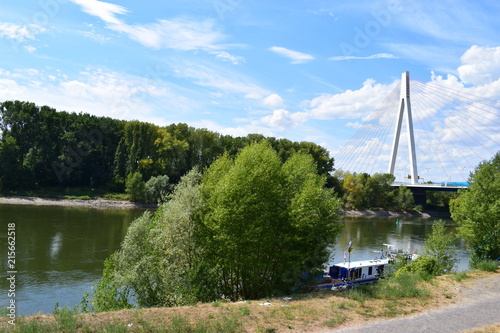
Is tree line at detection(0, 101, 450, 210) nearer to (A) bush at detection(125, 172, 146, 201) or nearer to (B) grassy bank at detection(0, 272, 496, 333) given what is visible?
(A) bush at detection(125, 172, 146, 201)

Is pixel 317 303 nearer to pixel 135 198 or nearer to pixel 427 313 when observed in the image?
pixel 427 313

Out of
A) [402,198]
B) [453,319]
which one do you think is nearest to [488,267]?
[453,319]

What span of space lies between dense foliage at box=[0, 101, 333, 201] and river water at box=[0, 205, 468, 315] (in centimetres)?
1350

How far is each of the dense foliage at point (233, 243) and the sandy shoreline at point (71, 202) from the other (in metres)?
52.8

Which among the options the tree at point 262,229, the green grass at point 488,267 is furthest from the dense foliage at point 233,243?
the green grass at point 488,267

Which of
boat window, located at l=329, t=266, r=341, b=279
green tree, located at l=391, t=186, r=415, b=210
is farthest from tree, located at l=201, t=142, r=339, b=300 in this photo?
green tree, located at l=391, t=186, r=415, b=210

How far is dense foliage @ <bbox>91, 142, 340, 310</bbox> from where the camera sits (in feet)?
59.0

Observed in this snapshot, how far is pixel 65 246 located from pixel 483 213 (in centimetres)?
3438

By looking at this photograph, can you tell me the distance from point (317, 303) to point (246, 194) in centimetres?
624

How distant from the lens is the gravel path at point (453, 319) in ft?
36.8

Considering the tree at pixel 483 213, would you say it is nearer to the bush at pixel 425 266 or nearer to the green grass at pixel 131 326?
the bush at pixel 425 266

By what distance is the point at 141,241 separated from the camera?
66.5 feet

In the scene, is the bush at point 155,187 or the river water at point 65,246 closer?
the river water at point 65,246

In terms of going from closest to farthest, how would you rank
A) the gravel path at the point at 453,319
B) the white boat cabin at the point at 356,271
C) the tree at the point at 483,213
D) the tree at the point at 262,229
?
the gravel path at the point at 453,319, the tree at the point at 262,229, the tree at the point at 483,213, the white boat cabin at the point at 356,271
